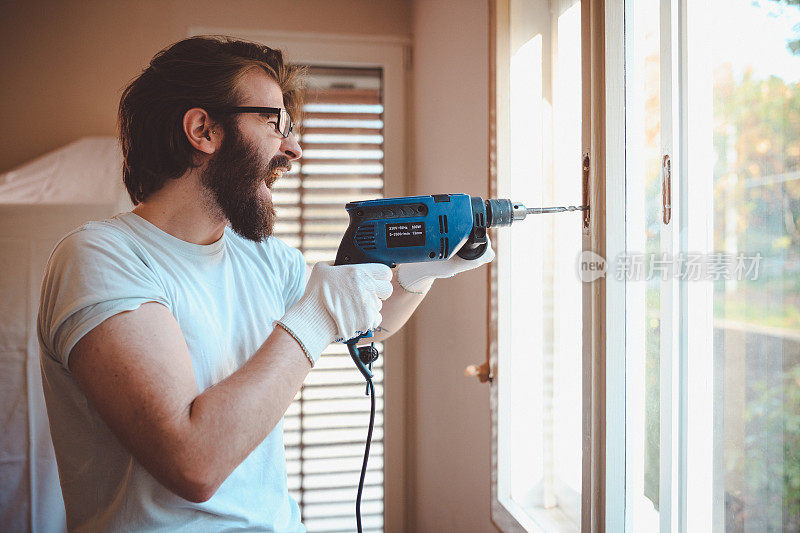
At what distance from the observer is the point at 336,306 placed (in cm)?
95

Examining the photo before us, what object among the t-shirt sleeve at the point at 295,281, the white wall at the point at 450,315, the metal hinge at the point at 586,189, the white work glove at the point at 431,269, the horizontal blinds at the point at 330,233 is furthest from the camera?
the horizontal blinds at the point at 330,233

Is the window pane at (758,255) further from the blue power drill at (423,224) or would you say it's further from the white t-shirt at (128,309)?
the white t-shirt at (128,309)

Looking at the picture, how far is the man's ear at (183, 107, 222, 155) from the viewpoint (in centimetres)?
107

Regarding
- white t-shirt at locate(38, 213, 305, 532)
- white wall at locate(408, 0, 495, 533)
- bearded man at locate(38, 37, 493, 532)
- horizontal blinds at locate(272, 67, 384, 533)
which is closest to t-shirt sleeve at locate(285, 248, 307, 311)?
bearded man at locate(38, 37, 493, 532)

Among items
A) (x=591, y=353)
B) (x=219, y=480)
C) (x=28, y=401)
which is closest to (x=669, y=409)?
(x=591, y=353)

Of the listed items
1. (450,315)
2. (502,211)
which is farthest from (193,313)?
(450,315)

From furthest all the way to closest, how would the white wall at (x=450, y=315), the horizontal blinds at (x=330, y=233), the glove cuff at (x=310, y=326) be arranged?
the horizontal blinds at (x=330, y=233), the white wall at (x=450, y=315), the glove cuff at (x=310, y=326)

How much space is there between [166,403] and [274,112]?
59cm

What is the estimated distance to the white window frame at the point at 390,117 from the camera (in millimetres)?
2461

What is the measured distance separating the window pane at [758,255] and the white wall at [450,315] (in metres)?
0.84

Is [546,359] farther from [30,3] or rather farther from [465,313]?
[30,3]

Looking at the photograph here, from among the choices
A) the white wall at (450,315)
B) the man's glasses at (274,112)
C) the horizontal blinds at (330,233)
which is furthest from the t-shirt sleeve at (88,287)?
the horizontal blinds at (330,233)

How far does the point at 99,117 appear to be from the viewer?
235cm

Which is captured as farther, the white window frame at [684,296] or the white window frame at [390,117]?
the white window frame at [390,117]
